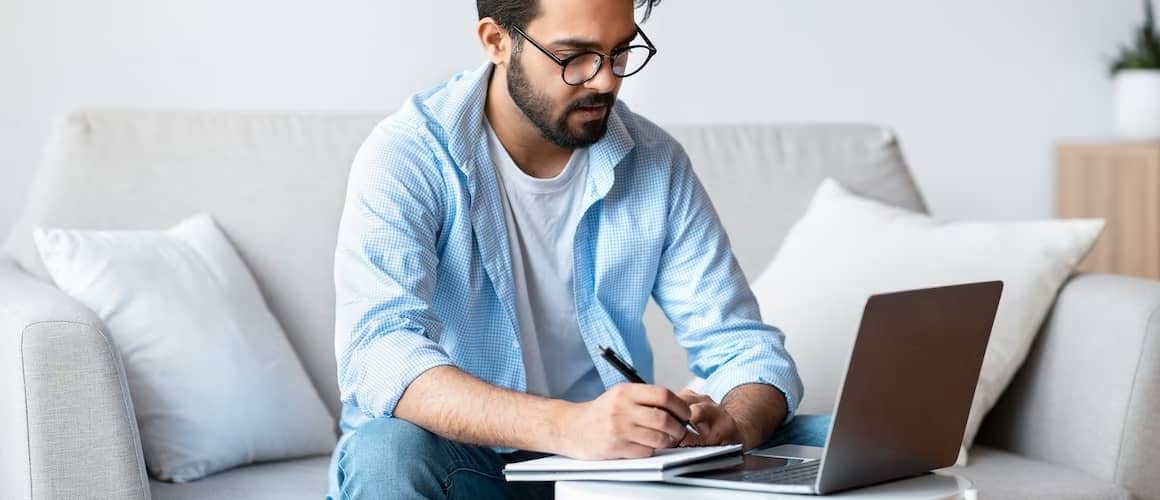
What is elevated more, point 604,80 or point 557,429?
point 604,80

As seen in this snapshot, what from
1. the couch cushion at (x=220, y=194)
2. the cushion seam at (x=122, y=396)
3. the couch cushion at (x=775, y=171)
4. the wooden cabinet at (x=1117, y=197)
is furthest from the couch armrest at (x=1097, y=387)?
the wooden cabinet at (x=1117, y=197)

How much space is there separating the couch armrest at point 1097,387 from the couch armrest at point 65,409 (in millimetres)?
1280

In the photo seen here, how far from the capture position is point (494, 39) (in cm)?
167

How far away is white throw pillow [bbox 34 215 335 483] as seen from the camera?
71.7 inches

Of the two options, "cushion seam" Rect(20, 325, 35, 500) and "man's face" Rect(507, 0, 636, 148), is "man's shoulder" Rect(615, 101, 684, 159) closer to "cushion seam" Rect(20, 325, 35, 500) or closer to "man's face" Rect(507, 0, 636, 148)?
"man's face" Rect(507, 0, 636, 148)

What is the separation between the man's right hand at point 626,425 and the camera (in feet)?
4.10

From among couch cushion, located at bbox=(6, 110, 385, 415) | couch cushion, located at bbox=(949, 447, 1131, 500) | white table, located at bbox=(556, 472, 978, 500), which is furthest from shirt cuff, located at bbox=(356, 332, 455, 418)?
couch cushion, located at bbox=(949, 447, 1131, 500)

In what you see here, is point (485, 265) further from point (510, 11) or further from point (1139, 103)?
point (1139, 103)

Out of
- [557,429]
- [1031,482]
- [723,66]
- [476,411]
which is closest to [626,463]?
[557,429]

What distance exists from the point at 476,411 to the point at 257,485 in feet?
1.78

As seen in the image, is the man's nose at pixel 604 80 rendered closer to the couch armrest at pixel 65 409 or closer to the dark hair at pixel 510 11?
the dark hair at pixel 510 11

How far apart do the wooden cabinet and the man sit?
2098mm

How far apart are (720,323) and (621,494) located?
530mm

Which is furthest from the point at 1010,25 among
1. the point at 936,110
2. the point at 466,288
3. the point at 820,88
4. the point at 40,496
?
the point at 40,496
